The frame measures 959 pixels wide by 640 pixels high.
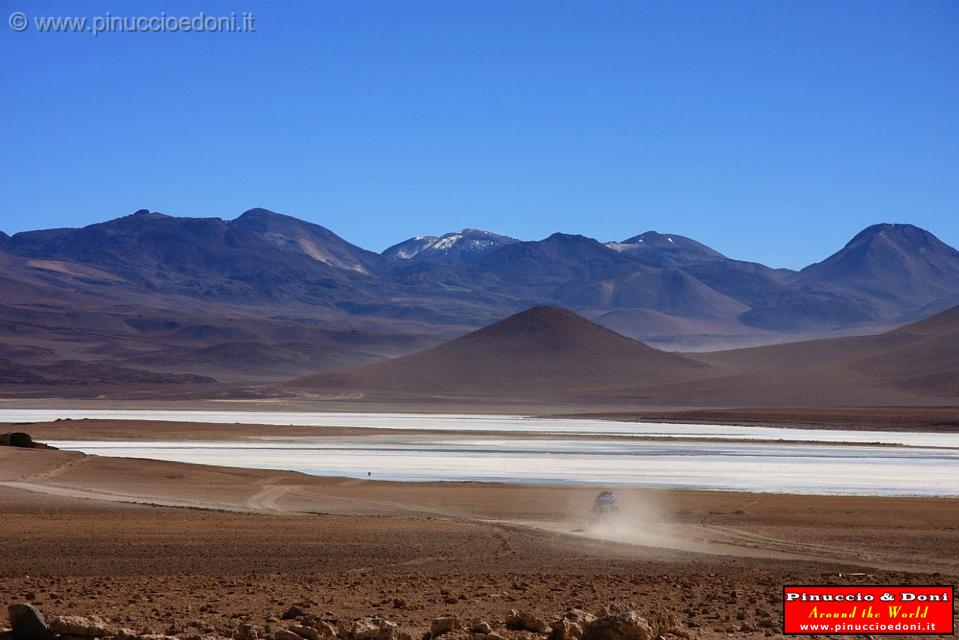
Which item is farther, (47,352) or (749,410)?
(47,352)

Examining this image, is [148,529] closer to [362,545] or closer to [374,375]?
[362,545]

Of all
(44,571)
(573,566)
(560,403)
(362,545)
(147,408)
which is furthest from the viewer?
(560,403)

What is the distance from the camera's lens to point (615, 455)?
136ft

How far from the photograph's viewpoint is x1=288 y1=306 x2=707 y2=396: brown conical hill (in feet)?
378

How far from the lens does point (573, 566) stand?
15.5m

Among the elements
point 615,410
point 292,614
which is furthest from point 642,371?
point 292,614

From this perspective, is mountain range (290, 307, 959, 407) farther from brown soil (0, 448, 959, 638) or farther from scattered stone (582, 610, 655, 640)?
scattered stone (582, 610, 655, 640)

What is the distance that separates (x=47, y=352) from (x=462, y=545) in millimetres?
151563

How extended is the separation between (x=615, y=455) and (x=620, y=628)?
3177 cm

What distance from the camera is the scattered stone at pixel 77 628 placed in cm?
1010

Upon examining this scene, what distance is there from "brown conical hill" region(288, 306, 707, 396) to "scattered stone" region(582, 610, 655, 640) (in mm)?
98996

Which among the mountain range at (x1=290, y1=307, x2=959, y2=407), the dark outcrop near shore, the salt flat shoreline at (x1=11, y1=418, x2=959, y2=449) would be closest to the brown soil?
the dark outcrop near shore

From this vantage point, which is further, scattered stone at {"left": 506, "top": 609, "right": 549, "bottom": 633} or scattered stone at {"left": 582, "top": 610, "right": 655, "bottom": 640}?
scattered stone at {"left": 506, "top": 609, "right": 549, "bottom": 633}

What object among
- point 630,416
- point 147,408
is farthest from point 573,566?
point 147,408
